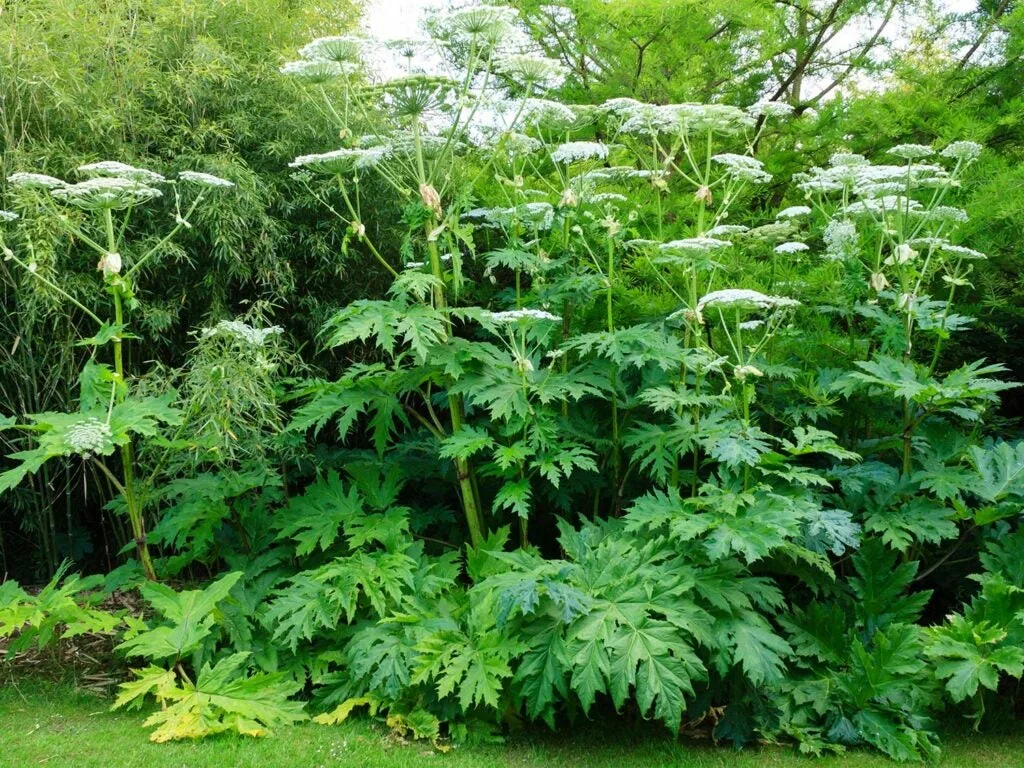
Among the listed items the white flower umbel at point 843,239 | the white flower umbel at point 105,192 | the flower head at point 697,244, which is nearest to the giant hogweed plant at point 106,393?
the white flower umbel at point 105,192

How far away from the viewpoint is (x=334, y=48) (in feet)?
11.4

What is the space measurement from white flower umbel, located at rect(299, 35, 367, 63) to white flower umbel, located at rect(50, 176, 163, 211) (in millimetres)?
885

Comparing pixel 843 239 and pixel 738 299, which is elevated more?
Answer: pixel 843 239

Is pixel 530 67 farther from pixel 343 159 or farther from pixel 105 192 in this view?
pixel 105 192

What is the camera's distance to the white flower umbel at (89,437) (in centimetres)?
324

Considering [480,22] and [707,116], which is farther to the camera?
[707,116]

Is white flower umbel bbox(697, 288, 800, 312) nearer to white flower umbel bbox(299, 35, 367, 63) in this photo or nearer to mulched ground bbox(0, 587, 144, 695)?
white flower umbel bbox(299, 35, 367, 63)

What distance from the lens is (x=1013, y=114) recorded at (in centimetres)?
521

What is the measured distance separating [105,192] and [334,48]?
113cm

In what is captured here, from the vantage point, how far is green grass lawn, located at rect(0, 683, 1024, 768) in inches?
121

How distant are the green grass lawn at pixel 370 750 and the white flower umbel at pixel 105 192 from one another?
2.17 meters

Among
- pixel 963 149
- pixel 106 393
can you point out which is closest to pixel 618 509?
pixel 963 149

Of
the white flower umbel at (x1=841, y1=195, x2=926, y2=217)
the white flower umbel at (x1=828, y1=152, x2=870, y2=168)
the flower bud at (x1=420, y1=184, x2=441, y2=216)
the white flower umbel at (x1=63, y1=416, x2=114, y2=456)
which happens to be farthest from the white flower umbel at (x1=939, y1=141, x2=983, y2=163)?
the white flower umbel at (x1=63, y1=416, x2=114, y2=456)

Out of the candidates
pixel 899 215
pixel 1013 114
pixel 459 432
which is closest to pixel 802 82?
pixel 1013 114
